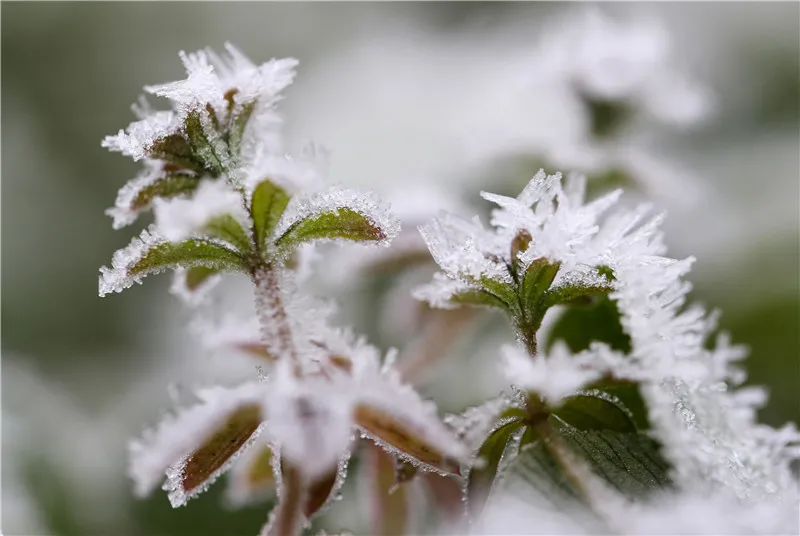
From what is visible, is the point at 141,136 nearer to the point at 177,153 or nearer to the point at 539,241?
the point at 177,153

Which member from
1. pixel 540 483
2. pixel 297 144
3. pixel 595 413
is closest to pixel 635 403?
pixel 595 413

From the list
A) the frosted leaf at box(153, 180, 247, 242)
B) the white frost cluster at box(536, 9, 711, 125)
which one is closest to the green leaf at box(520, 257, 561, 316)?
the frosted leaf at box(153, 180, 247, 242)

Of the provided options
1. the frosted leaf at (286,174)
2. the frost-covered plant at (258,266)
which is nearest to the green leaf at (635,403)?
the frost-covered plant at (258,266)

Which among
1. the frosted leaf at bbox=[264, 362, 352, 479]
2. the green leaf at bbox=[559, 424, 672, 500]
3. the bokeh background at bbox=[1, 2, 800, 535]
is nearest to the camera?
the frosted leaf at bbox=[264, 362, 352, 479]

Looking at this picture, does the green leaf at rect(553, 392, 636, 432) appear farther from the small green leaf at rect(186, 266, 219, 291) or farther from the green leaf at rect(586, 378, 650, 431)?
the small green leaf at rect(186, 266, 219, 291)

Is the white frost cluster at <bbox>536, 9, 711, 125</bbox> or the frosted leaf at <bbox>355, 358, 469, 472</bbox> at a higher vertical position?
the white frost cluster at <bbox>536, 9, 711, 125</bbox>

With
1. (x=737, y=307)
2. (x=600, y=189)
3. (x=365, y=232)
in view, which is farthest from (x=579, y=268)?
(x=737, y=307)

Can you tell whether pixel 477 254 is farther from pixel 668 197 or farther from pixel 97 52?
pixel 97 52
